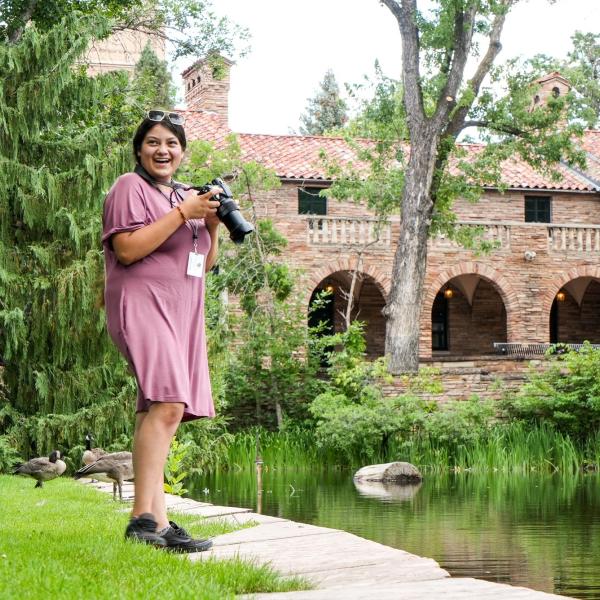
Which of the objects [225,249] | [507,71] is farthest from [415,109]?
[225,249]

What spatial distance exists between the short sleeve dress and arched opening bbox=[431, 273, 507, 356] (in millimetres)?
29903

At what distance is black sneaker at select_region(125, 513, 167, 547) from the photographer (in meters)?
4.89

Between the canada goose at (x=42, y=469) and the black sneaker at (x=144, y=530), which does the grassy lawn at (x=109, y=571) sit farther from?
the canada goose at (x=42, y=469)

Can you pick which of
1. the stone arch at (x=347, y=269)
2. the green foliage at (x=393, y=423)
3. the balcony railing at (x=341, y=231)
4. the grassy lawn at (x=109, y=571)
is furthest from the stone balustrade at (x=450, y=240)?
the grassy lawn at (x=109, y=571)

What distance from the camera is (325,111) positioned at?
207ft

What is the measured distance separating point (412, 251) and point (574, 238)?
9168 mm

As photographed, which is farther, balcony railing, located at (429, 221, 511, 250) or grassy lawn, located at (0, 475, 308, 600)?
balcony railing, located at (429, 221, 511, 250)

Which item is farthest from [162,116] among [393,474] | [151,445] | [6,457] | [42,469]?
[393,474]

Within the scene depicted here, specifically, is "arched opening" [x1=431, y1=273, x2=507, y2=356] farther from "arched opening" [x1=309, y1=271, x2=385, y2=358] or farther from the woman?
the woman

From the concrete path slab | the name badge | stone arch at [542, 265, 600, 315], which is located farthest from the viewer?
stone arch at [542, 265, 600, 315]

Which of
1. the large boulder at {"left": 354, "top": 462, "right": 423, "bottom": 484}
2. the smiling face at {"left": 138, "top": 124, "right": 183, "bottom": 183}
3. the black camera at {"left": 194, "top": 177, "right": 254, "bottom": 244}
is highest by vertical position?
the smiling face at {"left": 138, "top": 124, "right": 183, "bottom": 183}

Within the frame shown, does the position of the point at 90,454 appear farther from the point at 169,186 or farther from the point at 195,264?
the point at 195,264

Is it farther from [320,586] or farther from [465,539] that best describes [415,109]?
[320,586]

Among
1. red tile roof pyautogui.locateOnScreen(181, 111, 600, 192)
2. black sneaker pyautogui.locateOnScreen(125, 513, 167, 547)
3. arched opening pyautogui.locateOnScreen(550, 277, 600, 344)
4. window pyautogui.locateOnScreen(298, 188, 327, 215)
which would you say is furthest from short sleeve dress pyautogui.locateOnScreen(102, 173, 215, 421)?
arched opening pyautogui.locateOnScreen(550, 277, 600, 344)
